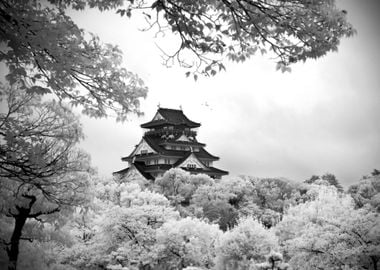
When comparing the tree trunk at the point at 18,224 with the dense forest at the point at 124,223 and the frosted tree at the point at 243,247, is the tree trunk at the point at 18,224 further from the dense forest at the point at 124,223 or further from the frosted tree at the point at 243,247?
the frosted tree at the point at 243,247

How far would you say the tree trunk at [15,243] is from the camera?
998 cm

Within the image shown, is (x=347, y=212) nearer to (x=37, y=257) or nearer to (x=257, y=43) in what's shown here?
(x=37, y=257)

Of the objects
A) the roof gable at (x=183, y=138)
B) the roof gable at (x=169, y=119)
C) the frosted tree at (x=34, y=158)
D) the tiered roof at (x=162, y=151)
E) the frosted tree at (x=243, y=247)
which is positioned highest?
the roof gable at (x=169, y=119)

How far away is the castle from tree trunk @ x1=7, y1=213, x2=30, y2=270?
30.8 m

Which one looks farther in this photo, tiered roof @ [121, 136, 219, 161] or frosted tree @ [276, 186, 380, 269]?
tiered roof @ [121, 136, 219, 161]

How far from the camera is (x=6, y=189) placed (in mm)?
10812

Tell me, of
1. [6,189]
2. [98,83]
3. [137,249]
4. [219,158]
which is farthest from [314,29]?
[219,158]

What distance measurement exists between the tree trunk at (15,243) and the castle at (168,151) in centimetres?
3082

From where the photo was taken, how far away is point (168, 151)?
4584cm

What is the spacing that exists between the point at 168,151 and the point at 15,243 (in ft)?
114

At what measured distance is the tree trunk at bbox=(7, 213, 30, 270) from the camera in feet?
32.7

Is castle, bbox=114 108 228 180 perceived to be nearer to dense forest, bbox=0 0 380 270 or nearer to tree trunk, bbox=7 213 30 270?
dense forest, bbox=0 0 380 270

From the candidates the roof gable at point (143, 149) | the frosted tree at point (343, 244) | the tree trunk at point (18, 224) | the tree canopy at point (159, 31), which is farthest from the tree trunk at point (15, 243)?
the roof gable at point (143, 149)

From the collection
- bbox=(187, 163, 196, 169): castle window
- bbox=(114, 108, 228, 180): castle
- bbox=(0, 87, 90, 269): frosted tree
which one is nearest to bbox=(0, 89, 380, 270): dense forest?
bbox=(0, 87, 90, 269): frosted tree
